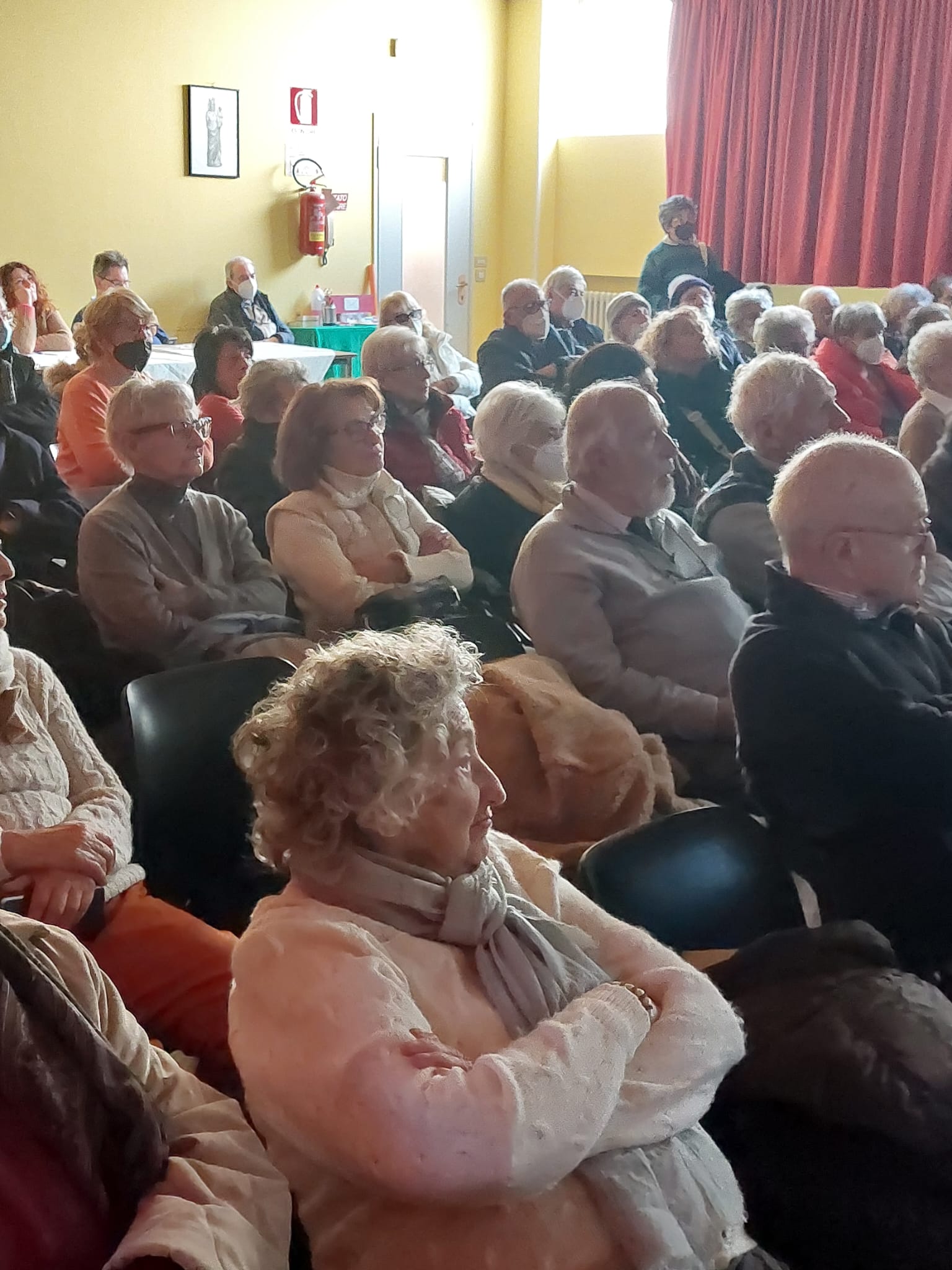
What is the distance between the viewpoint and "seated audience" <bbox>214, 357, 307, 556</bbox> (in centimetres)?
358

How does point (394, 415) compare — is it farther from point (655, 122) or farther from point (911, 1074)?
point (655, 122)

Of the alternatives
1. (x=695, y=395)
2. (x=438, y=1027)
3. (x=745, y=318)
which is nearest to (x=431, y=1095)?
(x=438, y=1027)

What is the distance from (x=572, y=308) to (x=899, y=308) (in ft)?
5.11

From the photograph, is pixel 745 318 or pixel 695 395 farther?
pixel 745 318

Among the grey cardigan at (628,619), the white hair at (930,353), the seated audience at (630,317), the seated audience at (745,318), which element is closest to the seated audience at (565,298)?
the seated audience at (630,317)

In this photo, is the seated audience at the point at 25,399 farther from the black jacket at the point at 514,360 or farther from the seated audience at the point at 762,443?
the seated audience at the point at 762,443

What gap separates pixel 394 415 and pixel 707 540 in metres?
1.41

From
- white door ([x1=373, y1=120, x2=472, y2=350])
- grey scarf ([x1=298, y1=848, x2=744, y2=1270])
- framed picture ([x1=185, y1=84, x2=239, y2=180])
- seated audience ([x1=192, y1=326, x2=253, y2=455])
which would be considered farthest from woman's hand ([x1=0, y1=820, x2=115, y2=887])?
white door ([x1=373, y1=120, x2=472, y2=350])

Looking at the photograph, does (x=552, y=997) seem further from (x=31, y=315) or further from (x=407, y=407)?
(x=31, y=315)

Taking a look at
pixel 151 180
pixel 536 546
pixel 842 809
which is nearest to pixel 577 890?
pixel 842 809

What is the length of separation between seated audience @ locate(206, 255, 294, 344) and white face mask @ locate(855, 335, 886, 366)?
379cm

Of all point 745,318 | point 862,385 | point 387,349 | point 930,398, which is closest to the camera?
point 930,398

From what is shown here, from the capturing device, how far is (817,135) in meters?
8.01

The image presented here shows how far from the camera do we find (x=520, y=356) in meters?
5.48
